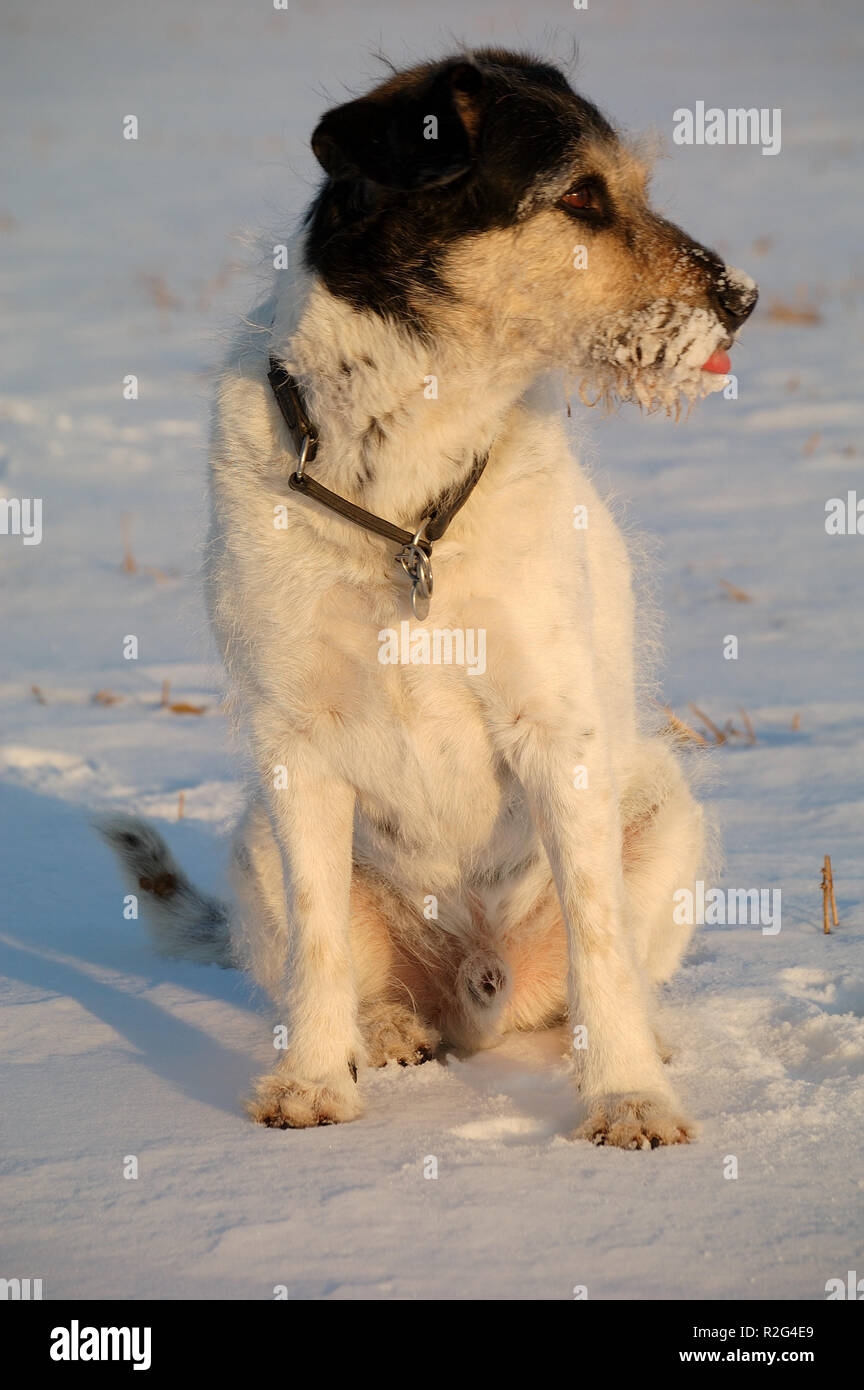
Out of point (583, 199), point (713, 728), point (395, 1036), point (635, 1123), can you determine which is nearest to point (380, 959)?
point (395, 1036)

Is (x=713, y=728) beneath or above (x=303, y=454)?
above

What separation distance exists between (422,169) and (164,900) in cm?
247

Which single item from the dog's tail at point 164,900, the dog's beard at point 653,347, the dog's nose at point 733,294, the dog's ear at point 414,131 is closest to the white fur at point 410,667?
the dog's beard at point 653,347

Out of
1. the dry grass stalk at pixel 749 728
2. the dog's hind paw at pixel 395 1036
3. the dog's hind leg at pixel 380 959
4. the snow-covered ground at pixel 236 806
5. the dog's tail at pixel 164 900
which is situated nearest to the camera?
the snow-covered ground at pixel 236 806

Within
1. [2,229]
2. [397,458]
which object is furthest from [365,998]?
[2,229]

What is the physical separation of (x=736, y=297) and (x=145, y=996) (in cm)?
247

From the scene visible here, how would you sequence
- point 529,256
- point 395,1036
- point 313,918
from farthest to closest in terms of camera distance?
point 395,1036 < point 313,918 < point 529,256

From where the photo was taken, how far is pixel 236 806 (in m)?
5.23

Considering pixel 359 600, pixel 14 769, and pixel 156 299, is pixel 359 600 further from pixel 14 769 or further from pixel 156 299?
pixel 156 299

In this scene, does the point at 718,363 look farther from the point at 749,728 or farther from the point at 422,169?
the point at 749,728

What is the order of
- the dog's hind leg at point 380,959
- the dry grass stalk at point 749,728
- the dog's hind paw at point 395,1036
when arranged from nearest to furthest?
the dog's hind paw at point 395,1036 → the dog's hind leg at point 380,959 → the dry grass stalk at point 749,728

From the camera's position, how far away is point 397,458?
339 centimetres

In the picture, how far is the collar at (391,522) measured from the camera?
10.9 feet

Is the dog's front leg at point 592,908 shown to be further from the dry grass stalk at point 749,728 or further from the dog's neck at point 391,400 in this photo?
the dry grass stalk at point 749,728
